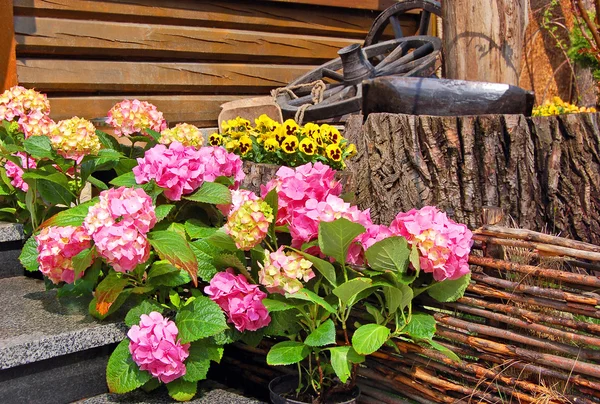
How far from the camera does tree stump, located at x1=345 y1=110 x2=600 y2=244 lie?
96.9 inches

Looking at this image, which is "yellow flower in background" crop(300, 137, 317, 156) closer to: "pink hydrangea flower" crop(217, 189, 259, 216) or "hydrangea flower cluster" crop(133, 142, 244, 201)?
"hydrangea flower cluster" crop(133, 142, 244, 201)

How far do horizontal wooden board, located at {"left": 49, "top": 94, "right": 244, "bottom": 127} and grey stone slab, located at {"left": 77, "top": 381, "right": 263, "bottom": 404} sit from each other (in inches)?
102

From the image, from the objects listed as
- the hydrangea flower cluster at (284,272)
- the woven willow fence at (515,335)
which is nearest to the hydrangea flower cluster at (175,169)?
the hydrangea flower cluster at (284,272)

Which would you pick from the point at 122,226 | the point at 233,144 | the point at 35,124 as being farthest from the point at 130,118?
the point at 122,226

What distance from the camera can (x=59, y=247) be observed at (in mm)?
1853

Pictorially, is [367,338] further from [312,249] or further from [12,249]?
[12,249]

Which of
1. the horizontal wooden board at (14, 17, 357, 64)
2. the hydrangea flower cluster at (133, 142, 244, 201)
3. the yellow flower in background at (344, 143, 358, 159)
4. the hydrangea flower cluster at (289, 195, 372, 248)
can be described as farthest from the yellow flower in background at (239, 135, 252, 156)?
the horizontal wooden board at (14, 17, 357, 64)

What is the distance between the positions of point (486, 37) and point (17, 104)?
2.01m

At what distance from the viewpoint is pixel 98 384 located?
199cm

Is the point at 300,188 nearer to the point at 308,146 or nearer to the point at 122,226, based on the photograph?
the point at 122,226

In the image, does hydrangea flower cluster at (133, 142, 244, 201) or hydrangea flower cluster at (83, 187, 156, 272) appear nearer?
hydrangea flower cluster at (83, 187, 156, 272)

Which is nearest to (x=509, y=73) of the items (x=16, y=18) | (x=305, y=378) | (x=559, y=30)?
(x=305, y=378)

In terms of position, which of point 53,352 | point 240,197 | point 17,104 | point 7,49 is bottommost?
point 53,352

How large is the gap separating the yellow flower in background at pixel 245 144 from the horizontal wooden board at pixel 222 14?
2.04 m
